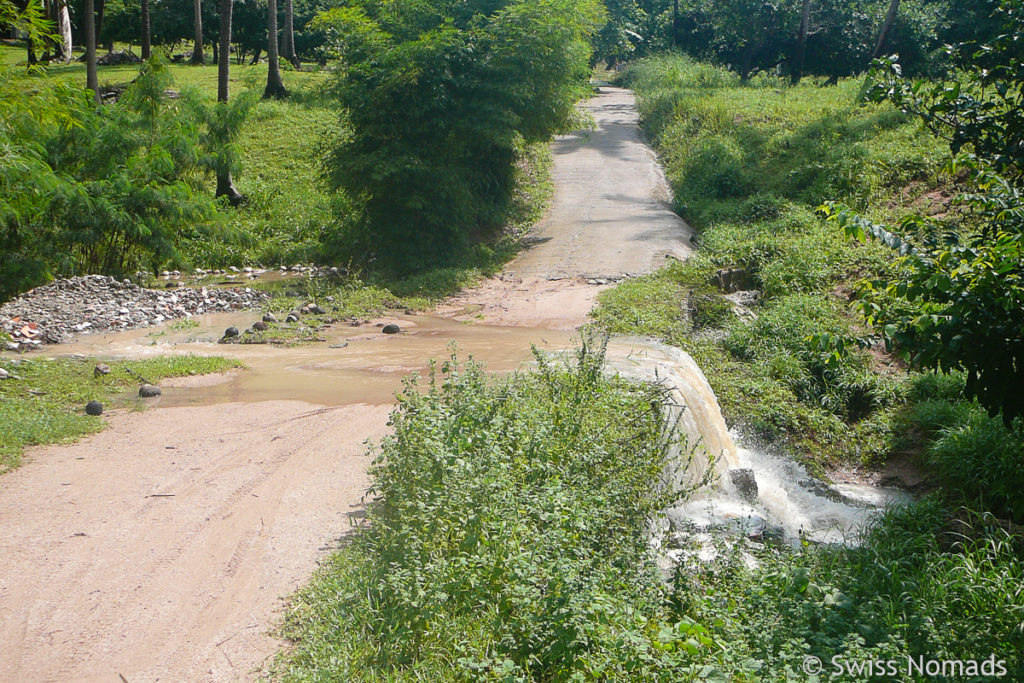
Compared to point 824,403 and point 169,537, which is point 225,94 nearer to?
point 824,403

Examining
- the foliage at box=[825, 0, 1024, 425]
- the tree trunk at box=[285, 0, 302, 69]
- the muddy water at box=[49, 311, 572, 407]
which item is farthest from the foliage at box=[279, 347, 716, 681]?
the tree trunk at box=[285, 0, 302, 69]

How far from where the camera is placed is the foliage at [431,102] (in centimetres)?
1552

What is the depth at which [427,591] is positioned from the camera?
4.50 meters

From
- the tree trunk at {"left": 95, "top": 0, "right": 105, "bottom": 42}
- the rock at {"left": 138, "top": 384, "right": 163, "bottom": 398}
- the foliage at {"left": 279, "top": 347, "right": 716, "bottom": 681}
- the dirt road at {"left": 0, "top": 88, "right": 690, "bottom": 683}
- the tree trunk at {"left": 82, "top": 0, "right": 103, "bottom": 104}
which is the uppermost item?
the tree trunk at {"left": 95, "top": 0, "right": 105, "bottom": 42}

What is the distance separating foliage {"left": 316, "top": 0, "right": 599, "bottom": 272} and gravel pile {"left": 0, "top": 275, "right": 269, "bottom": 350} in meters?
3.00

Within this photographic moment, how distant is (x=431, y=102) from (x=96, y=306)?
636 cm

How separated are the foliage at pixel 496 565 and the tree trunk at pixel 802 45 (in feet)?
81.8

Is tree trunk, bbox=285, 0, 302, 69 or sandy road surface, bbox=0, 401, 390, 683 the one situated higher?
tree trunk, bbox=285, 0, 302, 69

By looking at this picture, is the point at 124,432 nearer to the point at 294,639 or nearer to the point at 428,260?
the point at 294,639

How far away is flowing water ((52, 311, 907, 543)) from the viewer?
7609mm

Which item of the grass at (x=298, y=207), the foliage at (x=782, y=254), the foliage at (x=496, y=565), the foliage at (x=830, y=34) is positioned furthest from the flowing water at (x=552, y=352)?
the foliage at (x=830, y=34)

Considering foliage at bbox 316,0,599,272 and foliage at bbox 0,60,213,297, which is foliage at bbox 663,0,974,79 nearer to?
foliage at bbox 316,0,599,272

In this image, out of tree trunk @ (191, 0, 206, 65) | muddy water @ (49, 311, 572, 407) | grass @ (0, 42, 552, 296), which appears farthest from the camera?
tree trunk @ (191, 0, 206, 65)

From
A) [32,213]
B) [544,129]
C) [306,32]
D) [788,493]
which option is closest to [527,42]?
[544,129]
